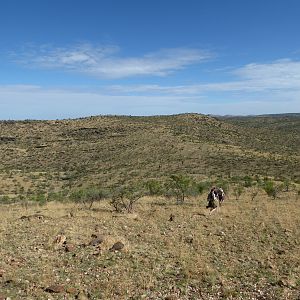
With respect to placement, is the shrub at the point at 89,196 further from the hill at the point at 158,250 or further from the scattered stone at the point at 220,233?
the scattered stone at the point at 220,233

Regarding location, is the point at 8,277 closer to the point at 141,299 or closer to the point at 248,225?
the point at 141,299

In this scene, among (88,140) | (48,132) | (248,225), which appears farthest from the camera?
(48,132)

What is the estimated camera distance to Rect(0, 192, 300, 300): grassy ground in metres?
Result: 10.1

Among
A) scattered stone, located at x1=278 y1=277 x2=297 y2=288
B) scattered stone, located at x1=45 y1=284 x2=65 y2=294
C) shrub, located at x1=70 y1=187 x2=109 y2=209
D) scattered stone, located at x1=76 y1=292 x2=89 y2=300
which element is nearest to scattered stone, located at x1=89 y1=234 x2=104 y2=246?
scattered stone, located at x1=45 y1=284 x2=65 y2=294

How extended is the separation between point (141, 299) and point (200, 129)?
73496 millimetres

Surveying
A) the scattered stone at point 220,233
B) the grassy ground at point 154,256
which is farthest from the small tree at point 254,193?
the scattered stone at point 220,233

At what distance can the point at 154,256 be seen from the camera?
1250cm

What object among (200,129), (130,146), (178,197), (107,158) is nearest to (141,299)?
(178,197)

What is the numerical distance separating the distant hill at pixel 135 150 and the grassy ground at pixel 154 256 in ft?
80.6

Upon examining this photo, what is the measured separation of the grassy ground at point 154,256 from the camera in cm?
1008

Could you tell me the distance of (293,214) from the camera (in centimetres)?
1806

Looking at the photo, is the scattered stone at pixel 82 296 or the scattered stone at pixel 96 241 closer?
the scattered stone at pixel 82 296

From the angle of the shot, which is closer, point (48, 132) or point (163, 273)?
point (163, 273)

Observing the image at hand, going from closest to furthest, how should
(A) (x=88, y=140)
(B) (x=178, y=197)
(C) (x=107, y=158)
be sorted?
(B) (x=178, y=197) < (C) (x=107, y=158) < (A) (x=88, y=140)
